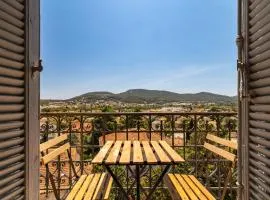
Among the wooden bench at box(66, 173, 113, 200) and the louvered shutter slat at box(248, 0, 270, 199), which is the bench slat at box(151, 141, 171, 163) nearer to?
the wooden bench at box(66, 173, 113, 200)

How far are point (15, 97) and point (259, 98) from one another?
141 centimetres

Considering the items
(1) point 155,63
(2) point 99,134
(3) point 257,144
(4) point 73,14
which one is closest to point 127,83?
(1) point 155,63

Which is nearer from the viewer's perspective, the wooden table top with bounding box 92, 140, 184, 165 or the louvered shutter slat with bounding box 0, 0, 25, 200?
the louvered shutter slat with bounding box 0, 0, 25, 200

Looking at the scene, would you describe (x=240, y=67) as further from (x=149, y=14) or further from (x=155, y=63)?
(x=155, y=63)

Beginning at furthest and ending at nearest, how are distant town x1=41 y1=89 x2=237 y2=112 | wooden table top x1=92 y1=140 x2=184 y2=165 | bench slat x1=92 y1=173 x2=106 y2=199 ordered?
1. distant town x1=41 y1=89 x2=237 y2=112
2. bench slat x1=92 y1=173 x2=106 y2=199
3. wooden table top x1=92 y1=140 x2=184 y2=165

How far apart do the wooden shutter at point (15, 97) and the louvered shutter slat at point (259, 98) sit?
4.55ft

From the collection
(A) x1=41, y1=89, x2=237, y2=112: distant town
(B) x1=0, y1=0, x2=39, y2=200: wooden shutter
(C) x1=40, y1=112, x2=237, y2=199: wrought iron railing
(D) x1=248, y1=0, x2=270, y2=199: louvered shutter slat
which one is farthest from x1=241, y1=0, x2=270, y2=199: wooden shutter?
(C) x1=40, y1=112, x2=237, y2=199: wrought iron railing

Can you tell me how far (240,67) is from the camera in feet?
6.88

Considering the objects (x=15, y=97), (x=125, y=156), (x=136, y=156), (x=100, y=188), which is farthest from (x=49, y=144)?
(x=15, y=97)

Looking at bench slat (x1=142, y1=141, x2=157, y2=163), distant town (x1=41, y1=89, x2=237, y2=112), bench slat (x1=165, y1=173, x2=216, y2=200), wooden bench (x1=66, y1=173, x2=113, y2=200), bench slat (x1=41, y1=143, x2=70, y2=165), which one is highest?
distant town (x1=41, y1=89, x2=237, y2=112)

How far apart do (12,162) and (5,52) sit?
0.60 meters

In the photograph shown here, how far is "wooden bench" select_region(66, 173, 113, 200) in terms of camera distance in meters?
2.93

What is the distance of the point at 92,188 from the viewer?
3.20m

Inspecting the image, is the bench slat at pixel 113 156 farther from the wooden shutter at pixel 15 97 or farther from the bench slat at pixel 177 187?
the wooden shutter at pixel 15 97
